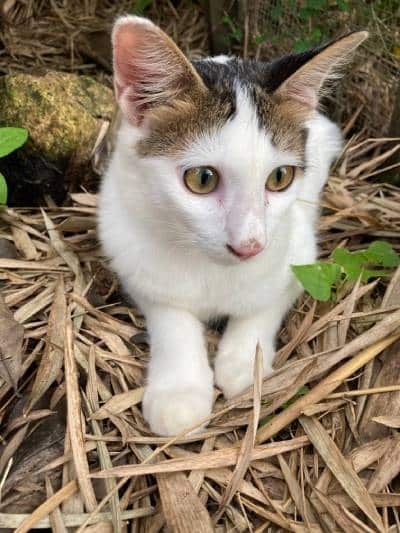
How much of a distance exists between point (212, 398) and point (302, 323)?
1.69ft

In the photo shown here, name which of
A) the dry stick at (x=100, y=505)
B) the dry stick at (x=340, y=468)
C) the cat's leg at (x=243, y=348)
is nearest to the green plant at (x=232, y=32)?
the cat's leg at (x=243, y=348)

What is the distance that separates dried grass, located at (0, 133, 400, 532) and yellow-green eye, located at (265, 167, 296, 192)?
551mm

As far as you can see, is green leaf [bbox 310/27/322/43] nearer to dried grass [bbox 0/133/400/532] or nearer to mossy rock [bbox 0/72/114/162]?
mossy rock [bbox 0/72/114/162]

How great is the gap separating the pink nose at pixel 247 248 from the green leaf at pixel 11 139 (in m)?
0.94

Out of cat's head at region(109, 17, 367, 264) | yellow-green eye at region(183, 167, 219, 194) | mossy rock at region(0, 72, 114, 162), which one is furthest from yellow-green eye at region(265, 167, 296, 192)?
mossy rock at region(0, 72, 114, 162)

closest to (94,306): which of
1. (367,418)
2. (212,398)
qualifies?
(212,398)

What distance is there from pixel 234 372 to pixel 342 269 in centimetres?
59

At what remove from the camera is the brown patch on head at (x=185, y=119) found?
1649mm

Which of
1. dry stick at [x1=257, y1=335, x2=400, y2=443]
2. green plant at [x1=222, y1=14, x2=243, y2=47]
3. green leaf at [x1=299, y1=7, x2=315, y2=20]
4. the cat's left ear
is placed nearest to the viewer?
the cat's left ear

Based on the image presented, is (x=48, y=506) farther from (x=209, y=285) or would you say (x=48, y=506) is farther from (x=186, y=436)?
(x=209, y=285)

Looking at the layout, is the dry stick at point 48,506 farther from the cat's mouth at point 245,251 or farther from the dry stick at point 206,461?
the cat's mouth at point 245,251

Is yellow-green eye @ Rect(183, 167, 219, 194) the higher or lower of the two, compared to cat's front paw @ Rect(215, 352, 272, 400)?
higher

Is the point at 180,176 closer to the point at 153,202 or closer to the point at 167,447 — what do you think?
the point at 153,202

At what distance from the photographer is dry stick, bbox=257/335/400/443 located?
5.66 ft
